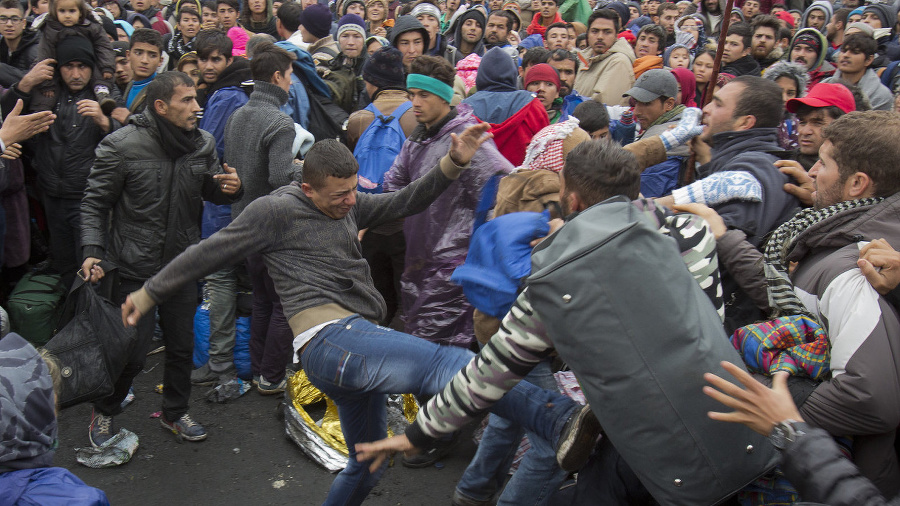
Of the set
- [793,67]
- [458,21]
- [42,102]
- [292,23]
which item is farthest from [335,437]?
[458,21]

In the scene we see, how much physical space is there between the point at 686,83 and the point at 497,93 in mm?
1990

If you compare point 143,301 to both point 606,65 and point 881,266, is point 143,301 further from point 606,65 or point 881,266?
point 606,65

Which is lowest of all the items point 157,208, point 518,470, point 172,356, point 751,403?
point 172,356

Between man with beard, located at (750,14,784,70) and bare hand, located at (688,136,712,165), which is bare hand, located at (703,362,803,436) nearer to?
bare hand, located at (688,136,712,165)

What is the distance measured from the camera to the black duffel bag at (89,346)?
3.89m

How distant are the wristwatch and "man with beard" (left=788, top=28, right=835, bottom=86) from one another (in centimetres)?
617

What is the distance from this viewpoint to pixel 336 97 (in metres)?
6.82

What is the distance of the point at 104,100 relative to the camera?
5531 mm

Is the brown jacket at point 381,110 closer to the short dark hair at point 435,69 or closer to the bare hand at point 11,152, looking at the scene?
the short dark hair at point 435,69

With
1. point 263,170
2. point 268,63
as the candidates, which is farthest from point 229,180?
point 268,63

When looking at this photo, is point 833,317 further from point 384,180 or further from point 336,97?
point 336,97

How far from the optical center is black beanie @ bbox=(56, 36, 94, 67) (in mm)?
5645

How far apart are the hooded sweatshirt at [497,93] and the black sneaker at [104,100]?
267 centimetres

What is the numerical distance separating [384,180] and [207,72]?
2.47 metres
